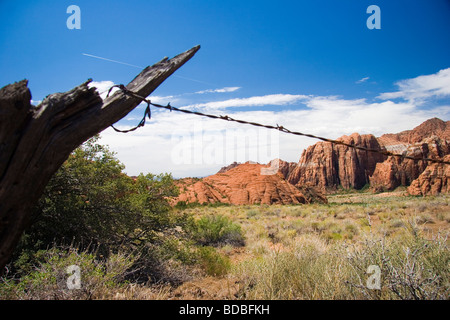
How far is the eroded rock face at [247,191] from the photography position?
4459 centimetres

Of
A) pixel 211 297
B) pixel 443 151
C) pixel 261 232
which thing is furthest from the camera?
pixel 443 151

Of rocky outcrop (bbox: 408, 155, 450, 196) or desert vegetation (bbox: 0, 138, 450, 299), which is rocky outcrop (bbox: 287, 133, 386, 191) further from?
desert vegetation (bbox: 0, 138, 450, 299)

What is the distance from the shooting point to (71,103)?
89.0 inches

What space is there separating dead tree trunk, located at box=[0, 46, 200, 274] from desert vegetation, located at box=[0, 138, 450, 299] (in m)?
2.00

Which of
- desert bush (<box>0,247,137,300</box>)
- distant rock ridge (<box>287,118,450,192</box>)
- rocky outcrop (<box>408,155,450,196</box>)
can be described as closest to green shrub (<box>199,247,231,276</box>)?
desert bush (<box>0,247,137,300</box>)

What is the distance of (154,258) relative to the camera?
20.4 feet

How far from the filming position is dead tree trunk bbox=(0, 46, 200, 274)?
1979 millimetres

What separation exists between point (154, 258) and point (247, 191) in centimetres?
4206

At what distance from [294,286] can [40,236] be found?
5.42 meters

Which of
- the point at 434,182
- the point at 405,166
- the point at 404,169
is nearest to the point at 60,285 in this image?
the point at 434,182

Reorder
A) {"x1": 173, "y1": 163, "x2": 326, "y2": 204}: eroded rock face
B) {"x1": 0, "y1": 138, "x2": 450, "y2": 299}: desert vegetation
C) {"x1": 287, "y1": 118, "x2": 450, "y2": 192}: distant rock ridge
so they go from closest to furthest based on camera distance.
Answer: {"x1": 0, "y1": 138, "x2": 450, "y2": 299}: desert vegetation < {"x1": 173, "y1": 163, "x2": 326, "y2": 204}: eroded rock face < {"x1": 287, "y1": 118, "x2": 450, "y2": 192}: distant rock ridge

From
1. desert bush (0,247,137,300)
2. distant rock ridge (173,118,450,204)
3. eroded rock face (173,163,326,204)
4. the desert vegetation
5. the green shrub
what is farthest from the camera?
distant rock ridge (173,118,450,204)
